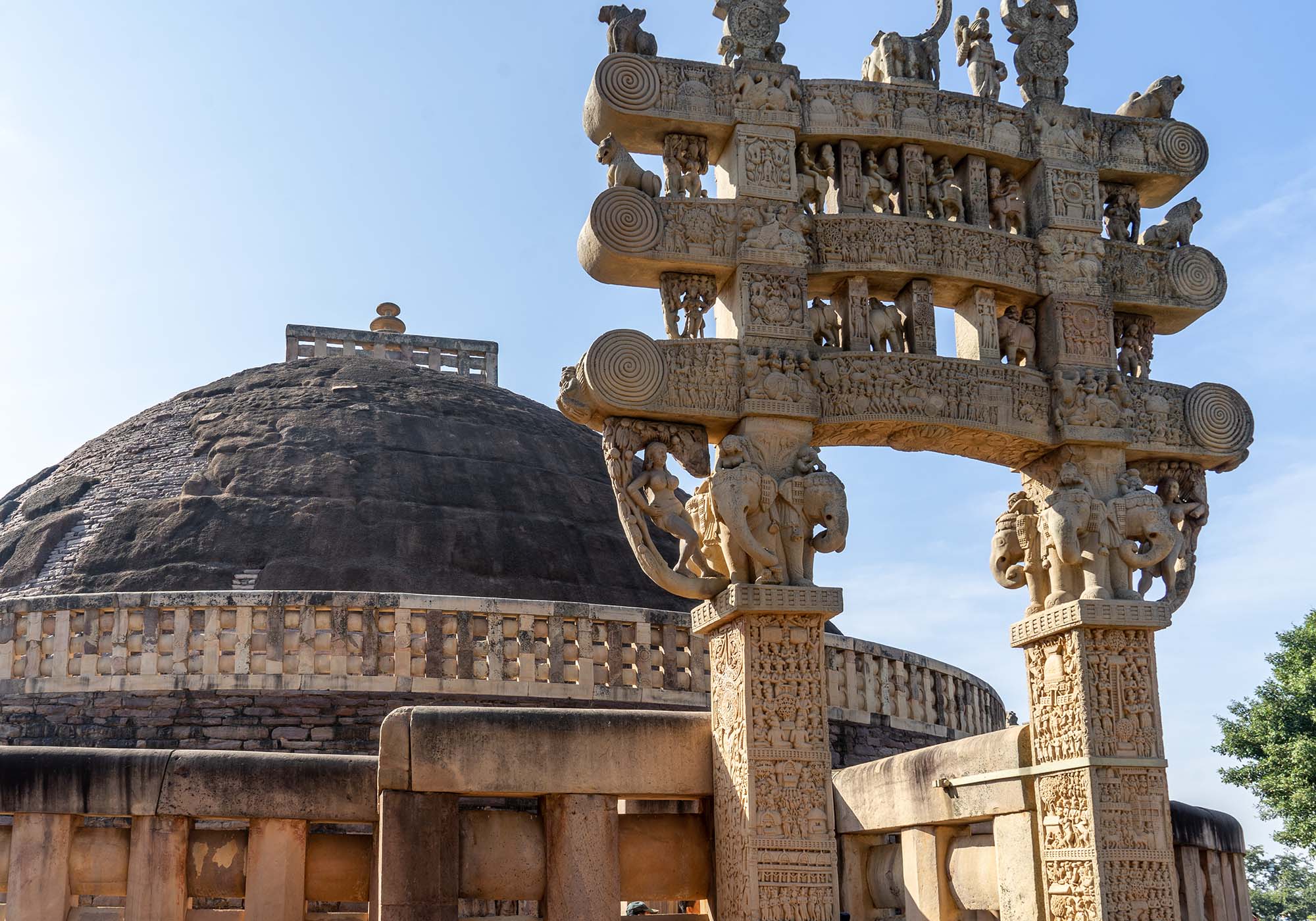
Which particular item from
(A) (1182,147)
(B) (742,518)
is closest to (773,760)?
(B) (742,518)

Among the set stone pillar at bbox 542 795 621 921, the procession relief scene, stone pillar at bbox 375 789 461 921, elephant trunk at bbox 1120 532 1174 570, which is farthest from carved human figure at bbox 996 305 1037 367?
stone pillar at bbox 375 789 461 921

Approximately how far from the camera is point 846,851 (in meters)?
7.29

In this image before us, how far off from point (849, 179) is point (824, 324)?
804 millimetres

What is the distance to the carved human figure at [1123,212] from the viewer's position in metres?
7.93

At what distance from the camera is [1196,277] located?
780 centimetres

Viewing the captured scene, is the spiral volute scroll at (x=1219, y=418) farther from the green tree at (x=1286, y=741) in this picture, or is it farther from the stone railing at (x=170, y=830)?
the green tree at (x=1286, y=741)

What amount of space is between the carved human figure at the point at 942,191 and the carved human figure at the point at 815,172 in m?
0.52

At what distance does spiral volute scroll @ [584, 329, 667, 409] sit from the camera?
686 centimetres

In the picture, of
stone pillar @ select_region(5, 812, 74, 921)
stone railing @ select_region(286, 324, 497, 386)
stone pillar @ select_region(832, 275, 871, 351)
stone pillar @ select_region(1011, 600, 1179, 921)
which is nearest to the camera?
stone pillar @ select_region(5, 812, 74, 921)

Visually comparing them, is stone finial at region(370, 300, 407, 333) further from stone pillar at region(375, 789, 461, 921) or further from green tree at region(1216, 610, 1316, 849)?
stone pillar at region(375, 789, 461, 921)

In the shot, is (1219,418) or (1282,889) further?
(1282,889)

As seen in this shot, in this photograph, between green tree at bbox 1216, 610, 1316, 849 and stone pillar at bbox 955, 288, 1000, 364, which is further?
green tree at bbox 1216, 610, 1316, 849

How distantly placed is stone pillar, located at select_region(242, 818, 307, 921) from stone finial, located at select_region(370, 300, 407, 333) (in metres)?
19.0

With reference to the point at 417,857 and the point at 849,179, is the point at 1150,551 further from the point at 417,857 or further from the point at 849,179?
the point at 417,857
